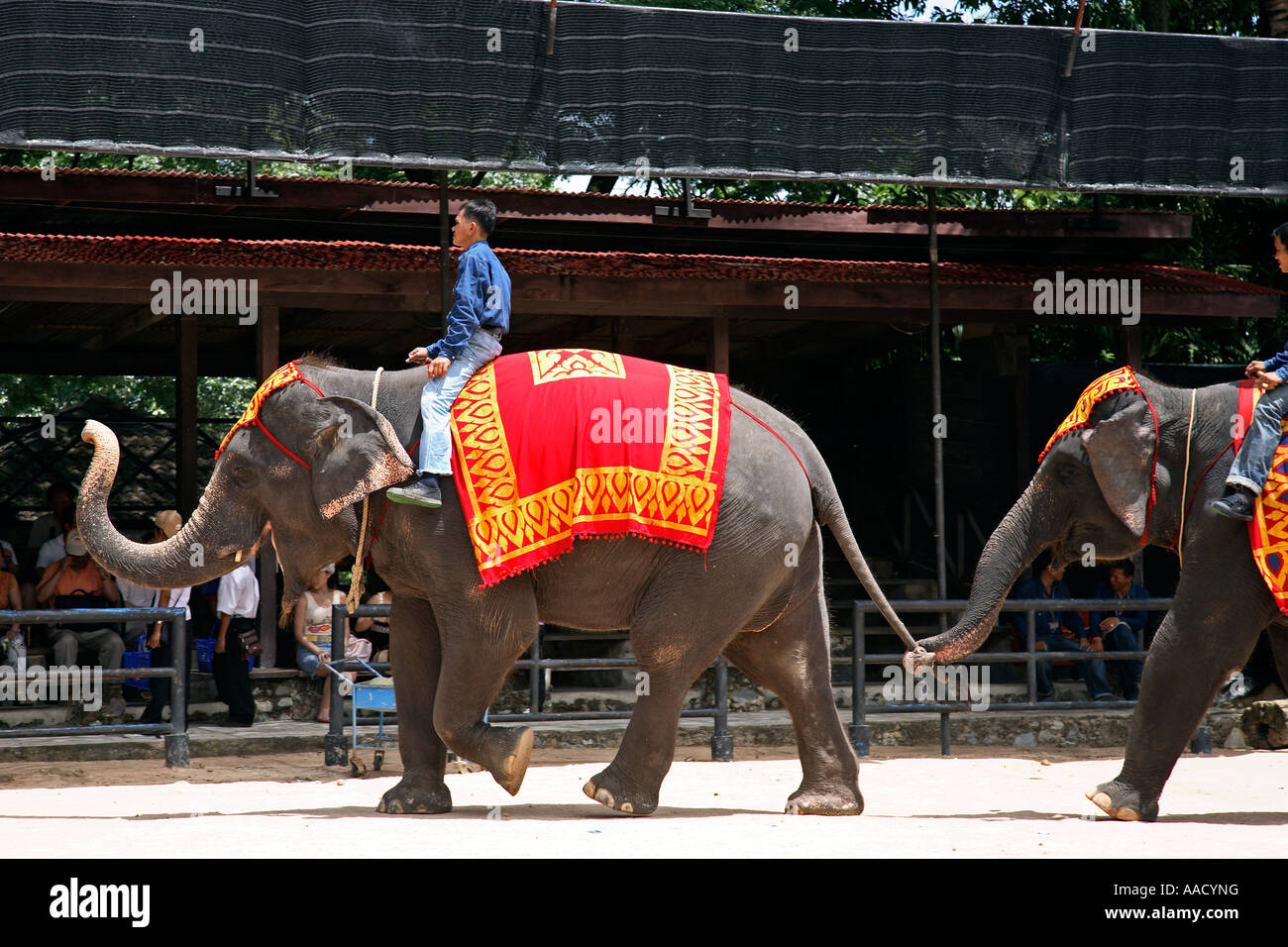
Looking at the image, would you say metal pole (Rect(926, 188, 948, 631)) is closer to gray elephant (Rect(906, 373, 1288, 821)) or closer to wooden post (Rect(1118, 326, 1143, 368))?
wooden post (Rect(1118, 326, 1143, 368))

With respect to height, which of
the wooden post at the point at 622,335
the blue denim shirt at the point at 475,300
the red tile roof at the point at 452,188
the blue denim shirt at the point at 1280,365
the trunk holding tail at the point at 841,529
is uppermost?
the red tile roof at the point at 452,188

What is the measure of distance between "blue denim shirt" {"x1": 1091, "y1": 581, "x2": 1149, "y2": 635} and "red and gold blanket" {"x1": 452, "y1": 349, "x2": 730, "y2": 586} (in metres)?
6.68

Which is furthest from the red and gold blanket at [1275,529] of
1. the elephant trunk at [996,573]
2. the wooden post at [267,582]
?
the wooden post at [267,582]

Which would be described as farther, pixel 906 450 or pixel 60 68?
Answer: pixel 906 450

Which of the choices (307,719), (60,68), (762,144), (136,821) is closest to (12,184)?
(60,68)

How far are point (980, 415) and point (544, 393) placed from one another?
1031 cm

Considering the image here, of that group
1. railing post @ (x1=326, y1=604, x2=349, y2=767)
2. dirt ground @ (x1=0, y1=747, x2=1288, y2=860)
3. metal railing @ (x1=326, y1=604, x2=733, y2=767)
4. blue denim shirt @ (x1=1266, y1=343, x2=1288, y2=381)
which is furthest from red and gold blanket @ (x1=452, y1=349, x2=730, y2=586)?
railing post @ (x1=326, y1=604, x2=349, y2=767)

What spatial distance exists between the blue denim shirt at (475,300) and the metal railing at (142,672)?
3.26 meters

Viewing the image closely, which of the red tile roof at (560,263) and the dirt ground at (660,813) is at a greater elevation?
the red tile roof at (560,263)

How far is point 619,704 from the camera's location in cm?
1243

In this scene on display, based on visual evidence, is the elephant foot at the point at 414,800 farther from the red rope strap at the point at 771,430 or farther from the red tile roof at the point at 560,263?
the red tile roof at the point at 560,263

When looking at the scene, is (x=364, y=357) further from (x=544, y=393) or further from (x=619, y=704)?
(x=544, y=393)

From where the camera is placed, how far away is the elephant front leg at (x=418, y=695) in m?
6.92

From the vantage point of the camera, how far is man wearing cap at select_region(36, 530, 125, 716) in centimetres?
1129
